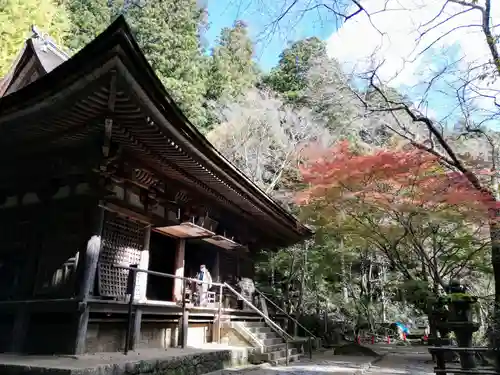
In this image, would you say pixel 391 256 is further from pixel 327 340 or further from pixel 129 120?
pixel 129 120

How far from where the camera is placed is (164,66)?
2642 centimetres

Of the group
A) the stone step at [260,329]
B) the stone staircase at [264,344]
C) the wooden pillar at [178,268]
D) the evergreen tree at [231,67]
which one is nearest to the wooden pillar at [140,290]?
the wooden pillar at [178,268]

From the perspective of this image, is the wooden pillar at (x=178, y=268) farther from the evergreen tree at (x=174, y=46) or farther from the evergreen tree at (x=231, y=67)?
the evergreen tree at (x=231, y=67)

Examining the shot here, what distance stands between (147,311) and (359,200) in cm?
766

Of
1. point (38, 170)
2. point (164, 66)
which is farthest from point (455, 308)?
point (164, 66)

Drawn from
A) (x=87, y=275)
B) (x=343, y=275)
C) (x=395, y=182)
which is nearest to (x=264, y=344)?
(x=87, y=275)

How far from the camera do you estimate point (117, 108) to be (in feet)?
17.6

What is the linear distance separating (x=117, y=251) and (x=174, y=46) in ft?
75.3

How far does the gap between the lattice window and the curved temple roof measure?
1.37 m

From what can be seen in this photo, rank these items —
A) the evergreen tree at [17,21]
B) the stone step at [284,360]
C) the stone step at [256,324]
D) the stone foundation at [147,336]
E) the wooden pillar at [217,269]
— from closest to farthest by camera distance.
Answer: the stone foundation at [147,336], the stone step at [284,360], the stone step at [256,324], the wooden pillar at [217,269], the evergreen tree at [17,21]

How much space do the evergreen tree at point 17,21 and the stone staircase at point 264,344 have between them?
42.4ft

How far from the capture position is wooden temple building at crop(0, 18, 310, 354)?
4.90m

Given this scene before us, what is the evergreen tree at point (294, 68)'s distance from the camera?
3466cm

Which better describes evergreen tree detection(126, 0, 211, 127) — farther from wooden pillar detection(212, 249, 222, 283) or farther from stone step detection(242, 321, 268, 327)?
stone step detection(242, 321, 268, 327)
